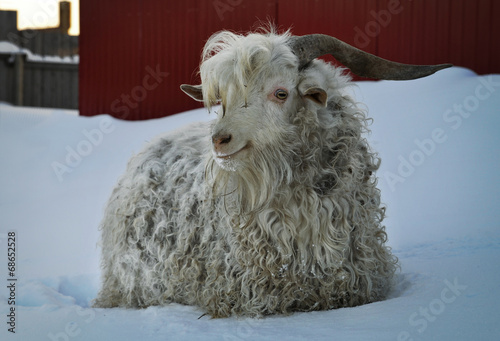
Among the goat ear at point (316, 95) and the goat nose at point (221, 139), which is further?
the goat ear at point (316, 95)

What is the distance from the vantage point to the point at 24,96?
17281 mm

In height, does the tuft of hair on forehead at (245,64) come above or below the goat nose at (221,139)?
above

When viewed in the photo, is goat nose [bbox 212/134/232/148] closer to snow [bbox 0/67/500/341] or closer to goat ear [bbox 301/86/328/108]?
goat ear [bbox 301/86/328/108]

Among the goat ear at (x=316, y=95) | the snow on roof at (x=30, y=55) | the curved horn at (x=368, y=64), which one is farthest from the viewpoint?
the snow on roof at (x=30, y=55)

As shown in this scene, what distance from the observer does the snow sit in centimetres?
275

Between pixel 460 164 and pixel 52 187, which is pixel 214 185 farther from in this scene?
pixel 52 187

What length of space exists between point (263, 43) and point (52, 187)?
6082mm

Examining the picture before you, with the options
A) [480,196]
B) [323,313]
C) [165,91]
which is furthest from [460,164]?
[165,91]

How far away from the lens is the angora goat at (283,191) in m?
2.88

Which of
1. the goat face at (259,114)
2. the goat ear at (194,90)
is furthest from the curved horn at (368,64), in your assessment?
the goat ear at (194,90)

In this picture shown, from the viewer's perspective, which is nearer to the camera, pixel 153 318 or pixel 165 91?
pixel 153 318

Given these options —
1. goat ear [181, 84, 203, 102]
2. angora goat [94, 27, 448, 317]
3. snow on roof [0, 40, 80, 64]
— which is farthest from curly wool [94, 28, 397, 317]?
snow on roof [0, 40, 80, 64]

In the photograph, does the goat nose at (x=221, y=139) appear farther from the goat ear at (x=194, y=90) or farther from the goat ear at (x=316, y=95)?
the goat ear at (x=194, y=90)

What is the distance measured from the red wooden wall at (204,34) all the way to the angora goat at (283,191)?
5.53 metres
